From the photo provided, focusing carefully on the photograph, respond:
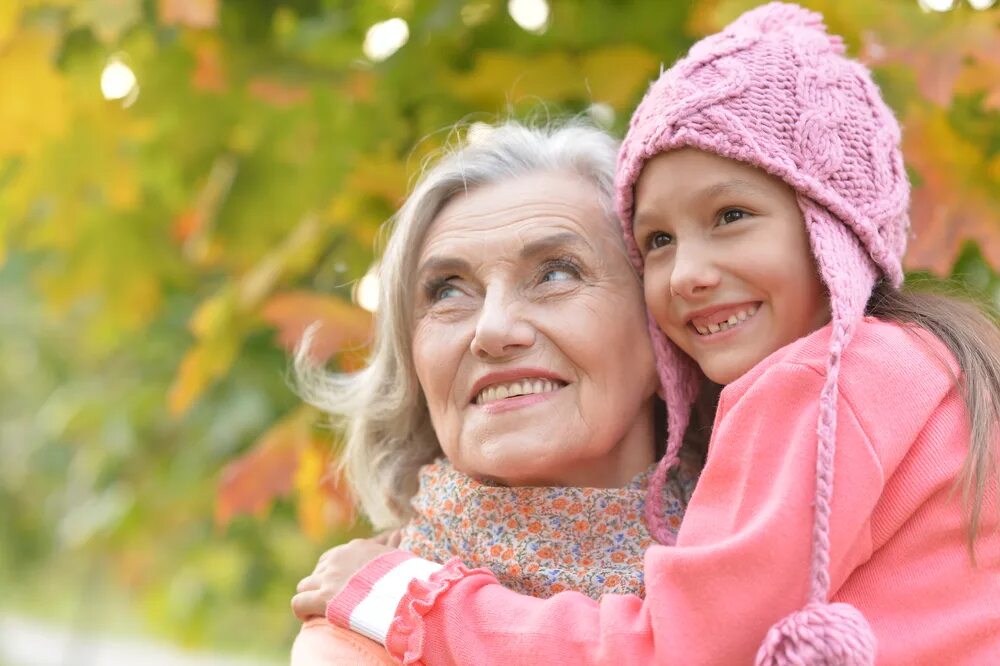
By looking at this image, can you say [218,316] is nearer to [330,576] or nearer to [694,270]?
[330,576]

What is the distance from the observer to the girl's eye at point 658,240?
239cm

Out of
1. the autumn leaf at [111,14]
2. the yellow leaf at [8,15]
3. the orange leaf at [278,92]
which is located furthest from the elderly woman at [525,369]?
the yellow leaf at [8,15]

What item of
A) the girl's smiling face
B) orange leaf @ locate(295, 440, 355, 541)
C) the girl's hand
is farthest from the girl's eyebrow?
orange leaf @ locate(295, 440, 355, 541)

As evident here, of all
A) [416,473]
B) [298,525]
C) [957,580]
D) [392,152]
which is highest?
[392,152]

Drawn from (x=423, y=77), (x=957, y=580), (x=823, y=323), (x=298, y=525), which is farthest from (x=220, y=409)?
(x=957, y=580)

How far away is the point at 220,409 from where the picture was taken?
12.9 feet

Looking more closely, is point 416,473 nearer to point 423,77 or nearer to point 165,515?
point 423,77

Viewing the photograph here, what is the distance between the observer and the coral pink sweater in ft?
6.13

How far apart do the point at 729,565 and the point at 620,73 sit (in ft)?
5.20

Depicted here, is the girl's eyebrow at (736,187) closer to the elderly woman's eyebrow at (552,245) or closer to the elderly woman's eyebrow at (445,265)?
the elderly woman's eyebrow at (552,245)

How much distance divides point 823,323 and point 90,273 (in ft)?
9.21

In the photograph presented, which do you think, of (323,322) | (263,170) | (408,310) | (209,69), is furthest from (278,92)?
(408,310)

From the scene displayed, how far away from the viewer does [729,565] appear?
1855 mm

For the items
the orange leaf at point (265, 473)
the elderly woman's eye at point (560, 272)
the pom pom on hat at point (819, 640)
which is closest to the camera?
the pom pom on hat at point (819, 640)
